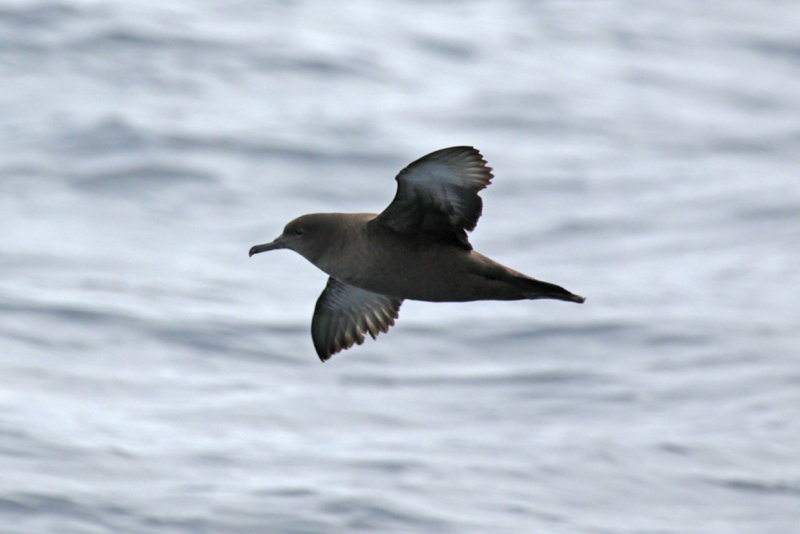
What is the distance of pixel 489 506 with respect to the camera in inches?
589

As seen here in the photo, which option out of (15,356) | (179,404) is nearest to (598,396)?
(179,404)

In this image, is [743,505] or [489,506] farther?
[743,505]

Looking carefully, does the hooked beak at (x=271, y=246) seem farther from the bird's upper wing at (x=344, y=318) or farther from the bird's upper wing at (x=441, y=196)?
the bird's upper wing at (x=344, y=318)

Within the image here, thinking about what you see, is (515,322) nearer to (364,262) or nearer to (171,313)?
(171,313)

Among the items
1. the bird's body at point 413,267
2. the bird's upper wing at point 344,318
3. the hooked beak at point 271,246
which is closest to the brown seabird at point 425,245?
the bird's body at point 413,267

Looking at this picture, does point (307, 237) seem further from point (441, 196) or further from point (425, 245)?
point (441, 196)

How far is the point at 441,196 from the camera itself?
276 inches

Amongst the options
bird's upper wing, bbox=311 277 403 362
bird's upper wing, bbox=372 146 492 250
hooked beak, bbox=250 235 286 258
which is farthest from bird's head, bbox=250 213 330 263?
bird's upper wing, bbox=311 277 403 362

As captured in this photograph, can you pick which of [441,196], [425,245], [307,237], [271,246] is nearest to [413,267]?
[425,245]

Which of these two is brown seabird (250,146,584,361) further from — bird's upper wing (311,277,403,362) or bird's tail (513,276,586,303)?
bird's upper wing (311,277,403,362)

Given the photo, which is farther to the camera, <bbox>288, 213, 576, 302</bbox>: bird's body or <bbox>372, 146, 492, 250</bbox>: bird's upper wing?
<bbox>288, 213, 576, 302</bbox>: bird's body

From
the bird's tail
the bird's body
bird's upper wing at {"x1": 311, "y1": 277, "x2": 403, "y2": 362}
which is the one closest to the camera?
the bird's tail

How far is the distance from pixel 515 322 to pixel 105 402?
552cm

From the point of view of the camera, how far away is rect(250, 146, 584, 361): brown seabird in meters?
6.90
